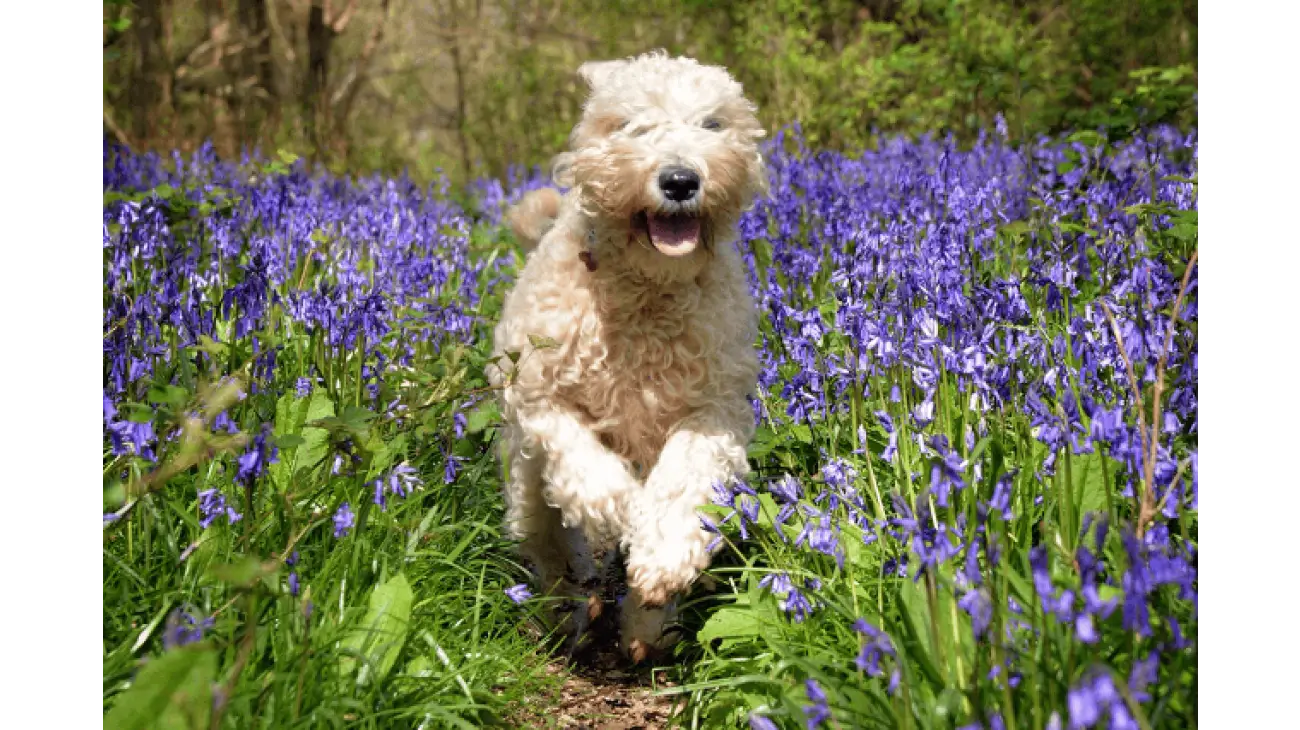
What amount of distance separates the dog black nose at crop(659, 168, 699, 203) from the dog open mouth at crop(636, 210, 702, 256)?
10cm

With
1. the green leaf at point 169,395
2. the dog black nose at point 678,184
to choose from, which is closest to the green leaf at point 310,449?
the green leaf at point 169,395

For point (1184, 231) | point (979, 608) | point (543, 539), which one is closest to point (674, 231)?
point (543, 539)

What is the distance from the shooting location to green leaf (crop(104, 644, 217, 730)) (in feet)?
6.17

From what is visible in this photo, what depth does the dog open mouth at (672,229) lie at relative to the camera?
356cm

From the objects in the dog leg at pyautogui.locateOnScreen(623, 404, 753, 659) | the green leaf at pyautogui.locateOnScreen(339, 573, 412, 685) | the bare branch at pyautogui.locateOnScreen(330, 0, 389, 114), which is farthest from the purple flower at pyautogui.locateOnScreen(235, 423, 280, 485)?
the bare branch at pyautogui.locateOnScreen(330, 0, 389, 114)

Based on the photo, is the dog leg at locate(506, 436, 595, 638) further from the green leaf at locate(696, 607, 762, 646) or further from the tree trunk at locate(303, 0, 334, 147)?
the tree trunk at locate(303, 0, 334, 147)

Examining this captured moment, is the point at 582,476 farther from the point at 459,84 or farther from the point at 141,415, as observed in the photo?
the point at 459,84

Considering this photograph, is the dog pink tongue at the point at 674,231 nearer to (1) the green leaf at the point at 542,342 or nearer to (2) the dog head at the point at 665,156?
(2) the dog head at the point at 665,156

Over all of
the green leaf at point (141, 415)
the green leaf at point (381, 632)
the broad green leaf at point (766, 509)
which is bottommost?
the broad green leaf at point (766, 509)

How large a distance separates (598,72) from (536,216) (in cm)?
78

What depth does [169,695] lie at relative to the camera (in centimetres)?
190

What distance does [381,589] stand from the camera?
2711 mm

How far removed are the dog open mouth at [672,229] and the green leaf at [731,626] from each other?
1.16m
